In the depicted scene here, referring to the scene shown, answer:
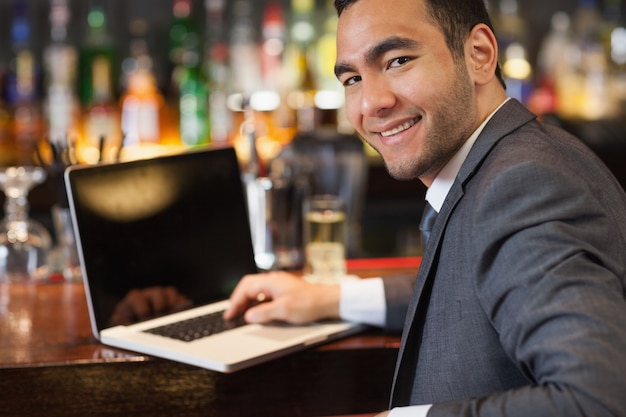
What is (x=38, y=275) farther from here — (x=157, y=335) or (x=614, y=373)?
(x=614, y=373)

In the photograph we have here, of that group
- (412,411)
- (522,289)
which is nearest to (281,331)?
(412,411)

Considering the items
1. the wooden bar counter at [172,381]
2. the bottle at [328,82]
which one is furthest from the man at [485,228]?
the bottle at [328,82]

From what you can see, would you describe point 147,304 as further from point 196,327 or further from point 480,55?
point 480,55

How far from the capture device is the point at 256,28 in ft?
12.7

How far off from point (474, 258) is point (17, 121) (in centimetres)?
292

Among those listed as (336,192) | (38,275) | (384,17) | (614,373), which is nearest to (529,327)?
(614,373)

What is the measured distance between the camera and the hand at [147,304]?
153 centimetres

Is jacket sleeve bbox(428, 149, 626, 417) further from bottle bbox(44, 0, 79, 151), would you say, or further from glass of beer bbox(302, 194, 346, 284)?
bottle bbox(44, 0, 79, 151)

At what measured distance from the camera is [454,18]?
3.95 feet

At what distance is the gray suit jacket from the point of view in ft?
2.99

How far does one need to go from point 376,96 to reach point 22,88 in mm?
2744

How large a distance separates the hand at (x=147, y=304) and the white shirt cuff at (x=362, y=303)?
0.90ft

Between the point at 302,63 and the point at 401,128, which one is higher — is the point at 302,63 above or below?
above

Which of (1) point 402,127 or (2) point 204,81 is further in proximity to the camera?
(2) point 204,81
